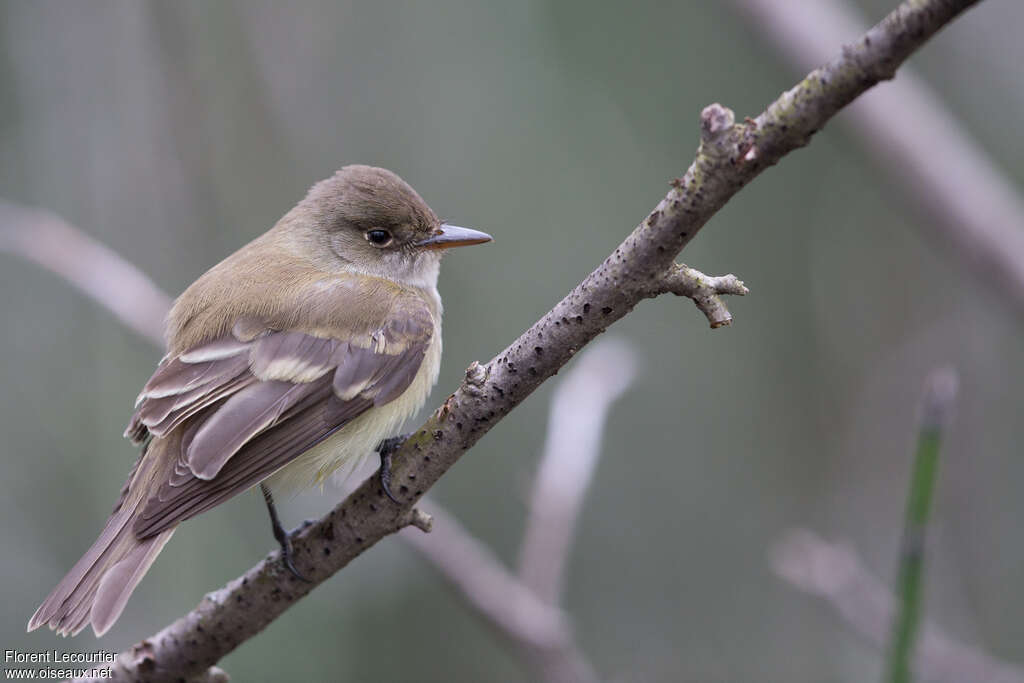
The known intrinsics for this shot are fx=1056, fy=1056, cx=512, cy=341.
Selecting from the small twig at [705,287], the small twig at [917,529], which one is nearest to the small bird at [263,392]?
the small twig at [705,287]

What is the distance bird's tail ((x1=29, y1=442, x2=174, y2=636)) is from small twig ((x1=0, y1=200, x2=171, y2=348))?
71 cm

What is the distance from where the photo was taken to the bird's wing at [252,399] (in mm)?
2857

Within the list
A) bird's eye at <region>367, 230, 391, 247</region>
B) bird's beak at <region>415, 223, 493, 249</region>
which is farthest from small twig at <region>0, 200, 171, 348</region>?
bird's beak at <region>415, 223, 493, 249</region>

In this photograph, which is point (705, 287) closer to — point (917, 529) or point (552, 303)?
point (917, 529)

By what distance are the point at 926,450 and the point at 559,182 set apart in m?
4.51

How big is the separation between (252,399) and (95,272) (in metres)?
0.82

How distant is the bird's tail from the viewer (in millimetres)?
2662

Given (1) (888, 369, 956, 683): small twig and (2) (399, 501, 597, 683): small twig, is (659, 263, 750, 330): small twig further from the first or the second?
(2) (399, 501, 597, 683): small twig

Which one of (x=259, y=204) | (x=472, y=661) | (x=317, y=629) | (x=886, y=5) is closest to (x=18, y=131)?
(x=259, y=204)

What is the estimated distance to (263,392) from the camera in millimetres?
3080

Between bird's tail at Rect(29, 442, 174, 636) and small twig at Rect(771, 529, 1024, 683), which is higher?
small twig at Rect(771, 529, 1024, 683)

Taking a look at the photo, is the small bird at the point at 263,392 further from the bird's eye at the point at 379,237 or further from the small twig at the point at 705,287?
the small twig at the point at 705,287

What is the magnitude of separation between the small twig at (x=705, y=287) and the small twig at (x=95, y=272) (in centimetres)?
194

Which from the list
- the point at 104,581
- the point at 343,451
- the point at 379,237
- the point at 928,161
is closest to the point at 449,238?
the point at 379,237
